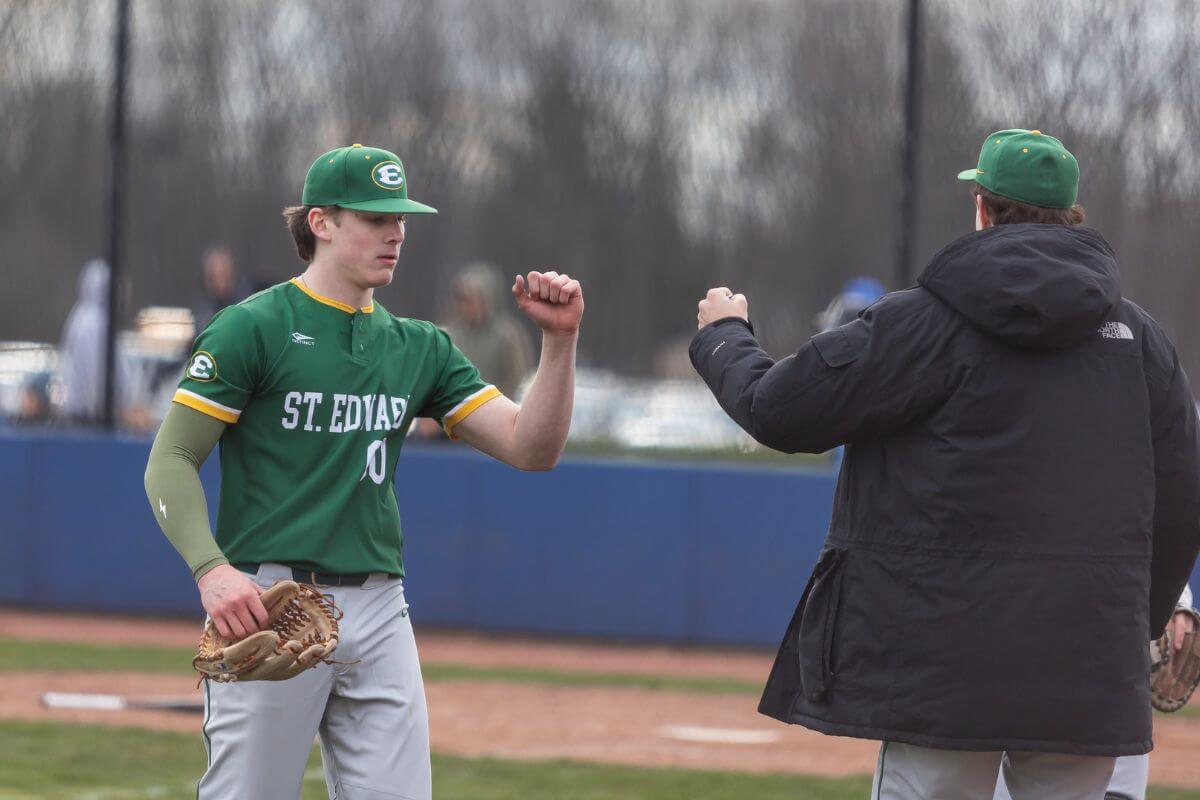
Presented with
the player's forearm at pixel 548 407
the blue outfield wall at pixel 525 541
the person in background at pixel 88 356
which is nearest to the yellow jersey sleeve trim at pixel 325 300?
the player's forearm at pixel 548 407

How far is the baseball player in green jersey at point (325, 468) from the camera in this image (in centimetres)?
366

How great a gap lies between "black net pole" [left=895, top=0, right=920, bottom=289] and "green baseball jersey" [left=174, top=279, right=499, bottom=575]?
6.99 meters

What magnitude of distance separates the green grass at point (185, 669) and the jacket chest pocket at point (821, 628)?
596 centimetres

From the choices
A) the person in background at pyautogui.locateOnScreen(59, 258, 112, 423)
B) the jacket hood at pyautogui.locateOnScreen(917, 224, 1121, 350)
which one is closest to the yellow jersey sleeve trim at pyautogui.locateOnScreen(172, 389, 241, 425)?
the jacket hood at pyautogui.locateOnScreen(917, 224, 1121, 350)

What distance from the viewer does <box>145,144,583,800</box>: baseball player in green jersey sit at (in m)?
3.66

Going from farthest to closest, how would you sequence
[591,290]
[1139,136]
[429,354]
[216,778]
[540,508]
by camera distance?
1. [591,290]
2. [540,508]
3. [1139,136]
4. [429,354]
5. [216,778]

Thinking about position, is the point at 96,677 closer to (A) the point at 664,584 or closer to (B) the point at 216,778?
(A) the point at 664,584

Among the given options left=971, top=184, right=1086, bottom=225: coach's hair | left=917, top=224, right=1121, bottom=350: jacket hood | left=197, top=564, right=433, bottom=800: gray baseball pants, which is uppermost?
left=971, top=184, right=1086, bottom=225: coach's hair

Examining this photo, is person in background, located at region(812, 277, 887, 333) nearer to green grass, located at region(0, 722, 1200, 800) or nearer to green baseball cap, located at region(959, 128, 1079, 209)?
green grass, located at region(0, 722, 1200, 800)

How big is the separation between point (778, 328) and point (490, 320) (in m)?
1.87

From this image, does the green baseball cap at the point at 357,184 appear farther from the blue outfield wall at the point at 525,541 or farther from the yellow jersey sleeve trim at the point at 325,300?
the blue outfield wall at the point at 525,541

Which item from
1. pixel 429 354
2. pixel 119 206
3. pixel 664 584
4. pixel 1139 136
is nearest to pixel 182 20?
pixel 119 206

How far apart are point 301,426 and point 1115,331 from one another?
171 centimetres

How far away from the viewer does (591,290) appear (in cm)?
1171
